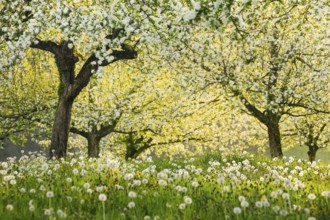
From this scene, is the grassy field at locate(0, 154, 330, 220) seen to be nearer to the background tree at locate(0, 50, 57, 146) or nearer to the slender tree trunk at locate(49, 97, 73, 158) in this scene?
the slender tree trunk at locate(49, 97, 73, 158)

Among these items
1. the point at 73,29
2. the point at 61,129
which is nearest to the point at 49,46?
the point at 61,129

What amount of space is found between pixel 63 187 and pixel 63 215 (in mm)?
2289

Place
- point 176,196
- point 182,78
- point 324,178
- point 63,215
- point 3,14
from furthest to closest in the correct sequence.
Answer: point 182,78 < point 3,14 < point 324,178 < point 176,196 < point 63,215

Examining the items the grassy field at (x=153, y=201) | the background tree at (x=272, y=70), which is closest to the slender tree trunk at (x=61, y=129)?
the background tree at (x=272, y=70)

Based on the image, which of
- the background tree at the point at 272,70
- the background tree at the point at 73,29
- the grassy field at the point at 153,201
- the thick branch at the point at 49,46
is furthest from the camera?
the background tree at the point at 272,70

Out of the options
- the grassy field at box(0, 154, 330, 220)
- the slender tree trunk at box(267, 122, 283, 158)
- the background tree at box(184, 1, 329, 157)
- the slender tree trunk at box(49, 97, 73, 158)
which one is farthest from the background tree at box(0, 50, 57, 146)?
the grassy field at box(0, 154, 330, 220)

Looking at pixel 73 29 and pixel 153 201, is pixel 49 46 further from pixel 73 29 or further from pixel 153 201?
pixel 153 201

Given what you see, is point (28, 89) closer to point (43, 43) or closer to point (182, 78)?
point (43, 43)

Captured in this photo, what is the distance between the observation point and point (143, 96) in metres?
23.1

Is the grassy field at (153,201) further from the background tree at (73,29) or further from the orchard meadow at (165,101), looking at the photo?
the background tree at (73,29)

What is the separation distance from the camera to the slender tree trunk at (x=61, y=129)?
50.9ft

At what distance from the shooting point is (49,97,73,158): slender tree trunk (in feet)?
50.9

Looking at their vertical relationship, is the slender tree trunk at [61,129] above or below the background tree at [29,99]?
below

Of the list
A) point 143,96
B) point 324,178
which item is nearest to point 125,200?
point 324,178
